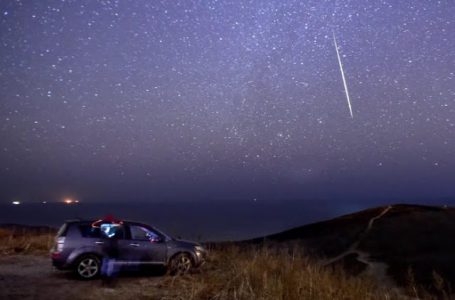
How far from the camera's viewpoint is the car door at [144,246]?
14.7 m

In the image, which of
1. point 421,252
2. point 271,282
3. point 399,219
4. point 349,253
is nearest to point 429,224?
point 399,219

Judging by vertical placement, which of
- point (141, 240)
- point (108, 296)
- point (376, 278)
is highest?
point (141, 240)

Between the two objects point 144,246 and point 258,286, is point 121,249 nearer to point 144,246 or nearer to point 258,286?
point 144,246

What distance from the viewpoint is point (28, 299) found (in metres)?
10.8

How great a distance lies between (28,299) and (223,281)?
15.9 feet

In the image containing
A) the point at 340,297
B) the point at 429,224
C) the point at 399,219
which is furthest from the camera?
the point at 399,219

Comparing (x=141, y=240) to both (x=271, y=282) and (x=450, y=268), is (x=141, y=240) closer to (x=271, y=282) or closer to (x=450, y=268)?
(x=271, y=282)

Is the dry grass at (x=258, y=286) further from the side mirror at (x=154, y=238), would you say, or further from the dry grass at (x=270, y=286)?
the side mirror at (x=154, y=238)

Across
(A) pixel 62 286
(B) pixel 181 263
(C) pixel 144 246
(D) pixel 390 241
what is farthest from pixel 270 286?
(D) pixel 390 241

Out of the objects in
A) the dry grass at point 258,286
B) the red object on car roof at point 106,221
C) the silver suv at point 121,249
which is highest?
the red object on car roof at point 106,221

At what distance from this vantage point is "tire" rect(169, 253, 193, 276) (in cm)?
1519

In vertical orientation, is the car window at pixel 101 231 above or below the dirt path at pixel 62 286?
above

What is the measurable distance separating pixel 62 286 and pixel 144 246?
312 centimetres

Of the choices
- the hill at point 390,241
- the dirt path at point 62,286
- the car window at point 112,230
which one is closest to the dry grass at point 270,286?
the dirt path at point 62,286
